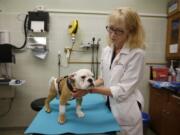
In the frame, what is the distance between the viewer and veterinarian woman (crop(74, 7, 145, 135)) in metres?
1.26

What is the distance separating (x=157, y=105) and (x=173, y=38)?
3.45ft

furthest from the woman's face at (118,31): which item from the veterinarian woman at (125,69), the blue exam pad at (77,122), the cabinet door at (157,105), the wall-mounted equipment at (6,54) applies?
the wall-mounted equipment at (6,54)

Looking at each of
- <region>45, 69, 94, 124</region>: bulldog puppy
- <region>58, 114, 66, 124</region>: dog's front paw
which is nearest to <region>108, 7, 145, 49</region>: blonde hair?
<region>45, 69, 94, 124</region>: bulldog puppy

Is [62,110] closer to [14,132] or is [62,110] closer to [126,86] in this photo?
[126,86]

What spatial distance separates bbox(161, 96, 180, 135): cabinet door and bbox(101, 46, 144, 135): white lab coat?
3.89 feet

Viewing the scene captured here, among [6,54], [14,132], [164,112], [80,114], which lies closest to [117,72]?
[80,114]

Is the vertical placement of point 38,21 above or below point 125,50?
above

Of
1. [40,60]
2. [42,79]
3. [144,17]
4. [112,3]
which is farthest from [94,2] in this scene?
[42,79]

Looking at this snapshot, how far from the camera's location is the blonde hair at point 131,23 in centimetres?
125

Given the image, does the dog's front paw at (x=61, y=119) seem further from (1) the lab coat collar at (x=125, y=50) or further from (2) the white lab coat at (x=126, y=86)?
(1) the lab coat collar at (x=125, y=50)

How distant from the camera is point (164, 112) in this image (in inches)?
105

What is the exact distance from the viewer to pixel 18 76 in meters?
3.00

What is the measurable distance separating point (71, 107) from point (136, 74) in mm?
539

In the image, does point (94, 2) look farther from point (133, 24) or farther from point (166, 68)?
point (133, 24)
